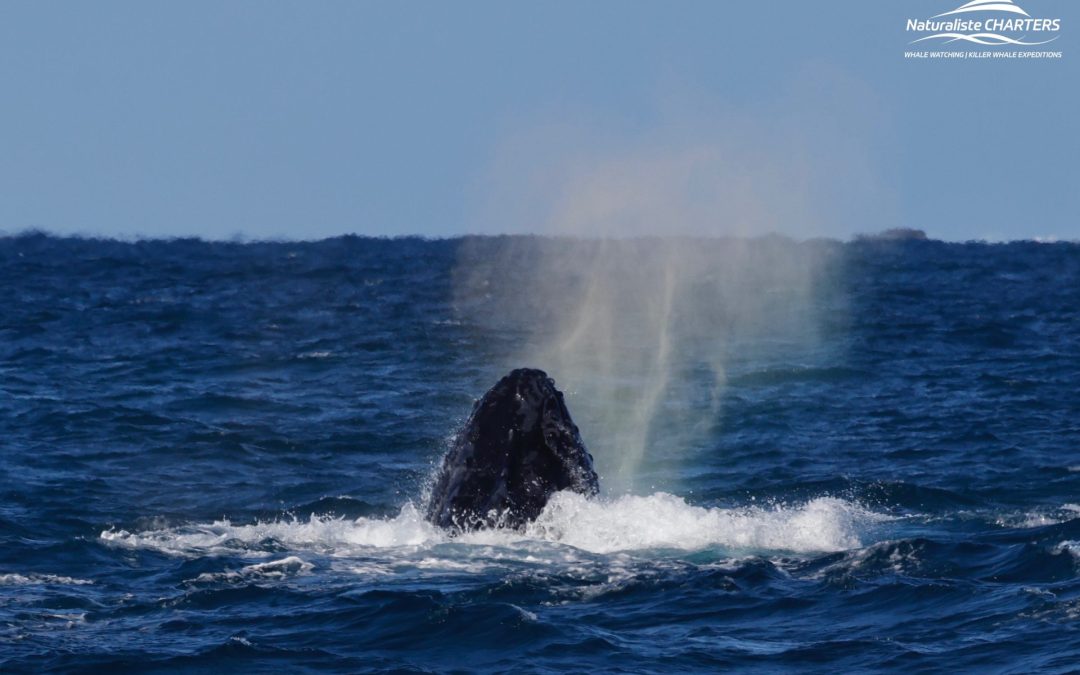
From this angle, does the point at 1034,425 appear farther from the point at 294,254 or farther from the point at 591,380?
the point at 294,254

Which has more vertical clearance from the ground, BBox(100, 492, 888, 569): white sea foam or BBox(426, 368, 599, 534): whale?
BBox(426, 368, 599, 534): whale

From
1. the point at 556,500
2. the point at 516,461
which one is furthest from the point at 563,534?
the point at 516,461

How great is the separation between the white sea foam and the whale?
179 millimetres

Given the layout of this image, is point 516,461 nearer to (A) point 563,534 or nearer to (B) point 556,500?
(B) point 556,500

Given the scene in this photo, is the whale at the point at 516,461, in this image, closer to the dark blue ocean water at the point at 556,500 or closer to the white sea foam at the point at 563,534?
the white sea foam at the point at 563,534

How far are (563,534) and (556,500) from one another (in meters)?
0.43

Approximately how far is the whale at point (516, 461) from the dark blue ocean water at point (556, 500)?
11.3 inches

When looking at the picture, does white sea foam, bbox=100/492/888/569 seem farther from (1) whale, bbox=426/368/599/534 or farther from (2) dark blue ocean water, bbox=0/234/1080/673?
(1) whale, bbox=426/368/599/534

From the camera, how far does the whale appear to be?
19375 millimetres

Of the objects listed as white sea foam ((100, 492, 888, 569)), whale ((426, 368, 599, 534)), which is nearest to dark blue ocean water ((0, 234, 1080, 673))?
white sea foam ((100, 492, 888, 569))


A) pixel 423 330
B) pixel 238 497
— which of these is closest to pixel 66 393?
pixel 238 497

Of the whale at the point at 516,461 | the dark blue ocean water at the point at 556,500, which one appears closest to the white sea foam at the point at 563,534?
the dark blue ocean water at the point at 556,500

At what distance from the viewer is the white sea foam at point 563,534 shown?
19.4 meters

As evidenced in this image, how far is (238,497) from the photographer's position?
2527cm
